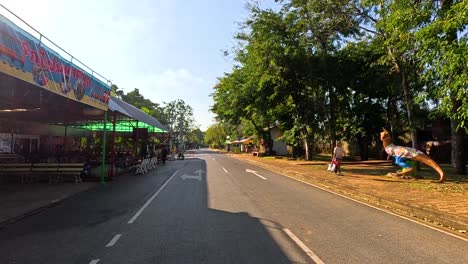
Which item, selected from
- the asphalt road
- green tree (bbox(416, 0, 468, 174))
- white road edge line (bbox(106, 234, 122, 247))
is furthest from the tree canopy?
white road edge line (bbox(106, 234, 122, 247))

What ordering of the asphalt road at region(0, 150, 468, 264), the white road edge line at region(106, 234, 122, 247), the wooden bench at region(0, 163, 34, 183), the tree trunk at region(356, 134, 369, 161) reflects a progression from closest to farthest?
the asphalt road at region(0, 150, 468, 264)
the white road edge line at region(106, 234, 122, 247)
the wooden bench at region(0, 163, 34, 183)
the tree trunk at region(356, 134, 369, 161)

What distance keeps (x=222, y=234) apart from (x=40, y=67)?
7041mm

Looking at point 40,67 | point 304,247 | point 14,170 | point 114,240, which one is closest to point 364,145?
point 14,170

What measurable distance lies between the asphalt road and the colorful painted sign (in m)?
3.64

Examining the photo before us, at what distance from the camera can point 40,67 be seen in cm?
1064

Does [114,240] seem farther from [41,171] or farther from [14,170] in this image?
[14,170]

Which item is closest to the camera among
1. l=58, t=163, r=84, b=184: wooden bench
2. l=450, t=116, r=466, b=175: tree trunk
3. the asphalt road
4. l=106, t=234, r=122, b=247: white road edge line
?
the asphalt road

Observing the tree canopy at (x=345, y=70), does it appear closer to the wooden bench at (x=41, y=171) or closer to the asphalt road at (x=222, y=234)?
the asphalt road at (x=222, y=234)

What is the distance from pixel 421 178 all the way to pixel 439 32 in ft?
26.5

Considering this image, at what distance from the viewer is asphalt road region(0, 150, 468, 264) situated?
620 cm

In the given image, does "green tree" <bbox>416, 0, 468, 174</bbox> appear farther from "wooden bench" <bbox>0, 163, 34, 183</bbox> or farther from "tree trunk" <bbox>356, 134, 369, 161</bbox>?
"tree trunk" <bbox>356, 134, 369, 161</bbox>

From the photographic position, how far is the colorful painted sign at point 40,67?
8664mm

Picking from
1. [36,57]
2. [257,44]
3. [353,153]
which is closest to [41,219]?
[36,57]

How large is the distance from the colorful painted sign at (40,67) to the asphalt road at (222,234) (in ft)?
11.9
